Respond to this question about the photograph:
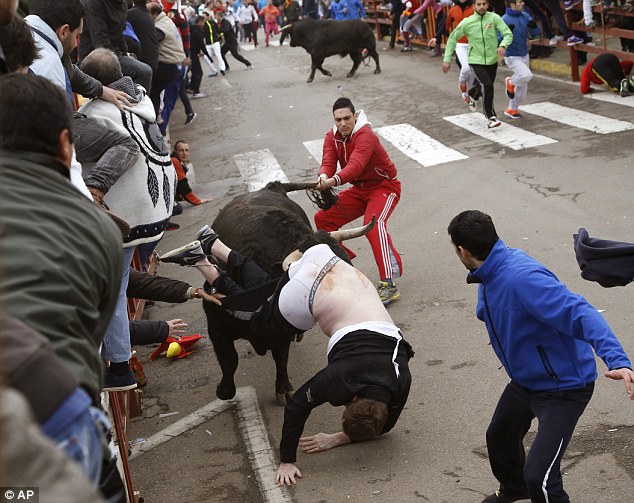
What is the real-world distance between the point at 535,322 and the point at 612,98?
11.0 metres

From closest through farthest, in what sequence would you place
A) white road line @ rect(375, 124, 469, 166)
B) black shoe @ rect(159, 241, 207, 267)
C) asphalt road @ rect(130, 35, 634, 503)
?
asphalt road @ rect(130, 35, 634, 503) < black shoe @ rect(159, 241, 207, 267) < white road line @ rect(375, 124, 469, 166)

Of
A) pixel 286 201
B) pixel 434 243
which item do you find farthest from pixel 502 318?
pixel 434 243

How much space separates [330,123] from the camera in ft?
52.3

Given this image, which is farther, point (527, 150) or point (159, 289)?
point (527, 150)

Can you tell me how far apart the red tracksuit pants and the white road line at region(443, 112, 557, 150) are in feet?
15.2

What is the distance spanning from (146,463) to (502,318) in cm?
256

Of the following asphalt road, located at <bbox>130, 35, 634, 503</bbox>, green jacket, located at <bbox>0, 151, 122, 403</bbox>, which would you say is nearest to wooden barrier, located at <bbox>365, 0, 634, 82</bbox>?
asphalt road, located at <bbox>130, 35, 634, 503</bbox>

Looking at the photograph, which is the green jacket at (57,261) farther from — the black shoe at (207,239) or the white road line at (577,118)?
the white road line at (577,118)

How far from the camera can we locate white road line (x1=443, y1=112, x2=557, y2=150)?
40.9 feet

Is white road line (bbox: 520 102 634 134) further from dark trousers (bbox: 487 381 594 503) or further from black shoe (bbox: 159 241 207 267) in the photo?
dark trousers (bbox: 487 381 594 503)

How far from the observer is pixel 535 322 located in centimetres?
423

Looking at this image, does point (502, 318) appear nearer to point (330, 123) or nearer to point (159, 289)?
point (159, 289)

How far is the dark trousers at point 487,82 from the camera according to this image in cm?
1367

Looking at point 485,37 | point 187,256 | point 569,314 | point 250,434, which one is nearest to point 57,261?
point 569,314
